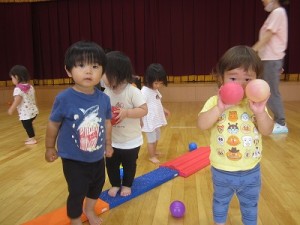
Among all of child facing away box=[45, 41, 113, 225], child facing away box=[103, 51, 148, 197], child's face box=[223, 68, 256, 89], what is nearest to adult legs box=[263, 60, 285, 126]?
child facing away box=[103, 51, 148, 197]

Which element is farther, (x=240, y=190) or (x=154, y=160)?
(x=154, y=160)

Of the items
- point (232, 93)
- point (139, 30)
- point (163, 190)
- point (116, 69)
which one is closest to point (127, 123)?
point (116, 69)

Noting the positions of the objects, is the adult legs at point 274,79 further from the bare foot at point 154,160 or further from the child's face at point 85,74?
the child's face at point 85,74

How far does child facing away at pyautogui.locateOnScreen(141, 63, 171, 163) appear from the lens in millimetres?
2516

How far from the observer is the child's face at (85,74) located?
132 centimetres

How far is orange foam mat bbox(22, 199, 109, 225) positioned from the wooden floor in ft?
0.17

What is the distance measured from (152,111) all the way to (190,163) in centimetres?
56

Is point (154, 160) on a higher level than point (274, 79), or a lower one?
lower

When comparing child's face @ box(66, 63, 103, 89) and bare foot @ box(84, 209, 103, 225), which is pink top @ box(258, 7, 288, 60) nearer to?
child's face @ box(66, 63, 103, 89)

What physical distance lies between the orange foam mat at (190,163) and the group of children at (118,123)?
2.43ft

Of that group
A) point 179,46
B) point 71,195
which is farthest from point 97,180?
point 179,46

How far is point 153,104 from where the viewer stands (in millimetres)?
2600

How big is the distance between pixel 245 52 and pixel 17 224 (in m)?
1.47

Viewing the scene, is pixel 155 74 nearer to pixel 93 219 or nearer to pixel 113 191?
pixel 113 191
